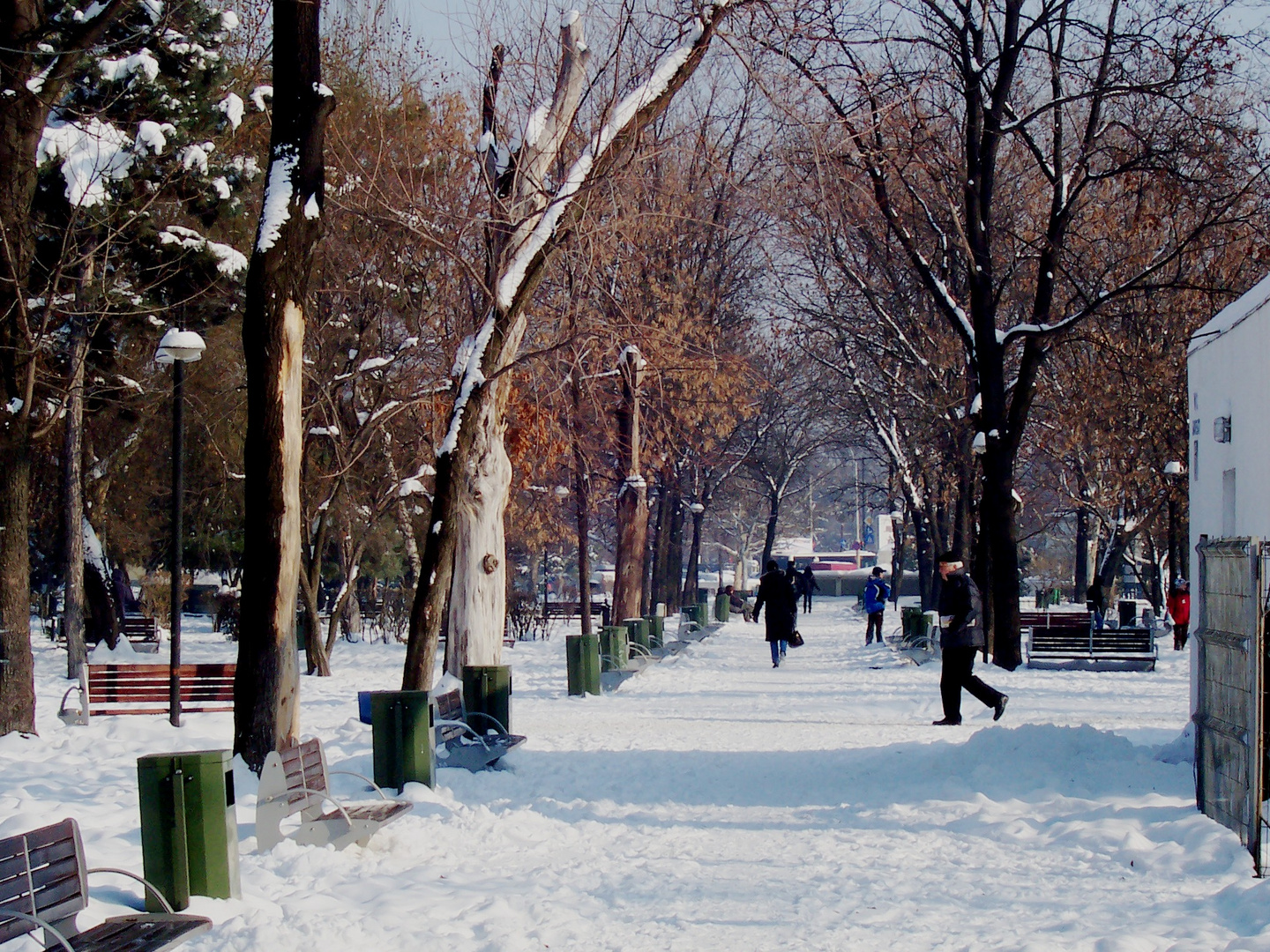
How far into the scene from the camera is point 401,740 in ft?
32.5

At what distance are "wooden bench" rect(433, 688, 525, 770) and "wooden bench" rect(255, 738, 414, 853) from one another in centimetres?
230

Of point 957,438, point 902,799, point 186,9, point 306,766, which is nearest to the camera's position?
point 306,766

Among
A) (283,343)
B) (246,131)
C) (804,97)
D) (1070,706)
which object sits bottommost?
(1070,706)

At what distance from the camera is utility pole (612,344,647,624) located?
27.9 m

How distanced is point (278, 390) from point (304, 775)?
9.72 ft

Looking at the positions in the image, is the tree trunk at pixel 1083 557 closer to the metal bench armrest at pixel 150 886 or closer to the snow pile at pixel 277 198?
the snow pile at pixel 277 198

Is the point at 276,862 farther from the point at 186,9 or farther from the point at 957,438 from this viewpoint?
the point at 957,438

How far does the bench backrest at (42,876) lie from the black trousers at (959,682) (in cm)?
962

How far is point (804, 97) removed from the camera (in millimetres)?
13438

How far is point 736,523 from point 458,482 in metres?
67.5

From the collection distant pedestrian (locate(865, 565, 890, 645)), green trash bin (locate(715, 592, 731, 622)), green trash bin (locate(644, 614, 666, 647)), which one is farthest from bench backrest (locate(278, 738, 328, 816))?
green trash bin (locate(715, 592, 731, 622))

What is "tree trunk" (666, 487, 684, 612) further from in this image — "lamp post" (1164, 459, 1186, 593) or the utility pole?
"lamp post" (1164, 459, 1186, 593)

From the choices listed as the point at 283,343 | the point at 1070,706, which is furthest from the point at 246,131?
the point at 1070,706

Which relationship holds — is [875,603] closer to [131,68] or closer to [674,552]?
[674,552]
